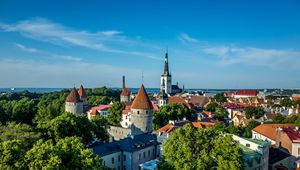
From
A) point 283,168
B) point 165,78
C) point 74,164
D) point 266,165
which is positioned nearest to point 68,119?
point 74,164

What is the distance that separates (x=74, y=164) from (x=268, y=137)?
31.6 meters

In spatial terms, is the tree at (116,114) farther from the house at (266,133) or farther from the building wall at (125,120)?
the house at (266,133)

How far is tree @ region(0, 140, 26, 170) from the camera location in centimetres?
1923

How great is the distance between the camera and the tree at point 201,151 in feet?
78.5

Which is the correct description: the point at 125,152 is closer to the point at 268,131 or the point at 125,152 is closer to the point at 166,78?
the point at 268,131

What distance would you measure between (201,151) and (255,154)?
9.05 metres

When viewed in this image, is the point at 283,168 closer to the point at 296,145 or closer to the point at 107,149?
the point at 296,145

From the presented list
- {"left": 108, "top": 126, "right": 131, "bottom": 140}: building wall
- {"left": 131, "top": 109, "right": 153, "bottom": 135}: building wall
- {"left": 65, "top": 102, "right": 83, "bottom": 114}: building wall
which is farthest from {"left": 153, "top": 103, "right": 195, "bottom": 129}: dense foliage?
{"left": 65, "top": 102, "right": 83, "bottom": 114}: building wall

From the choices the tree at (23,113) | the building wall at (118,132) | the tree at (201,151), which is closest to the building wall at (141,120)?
the building wall at (118,132)

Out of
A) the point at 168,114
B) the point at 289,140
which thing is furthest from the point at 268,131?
the point at 168,114

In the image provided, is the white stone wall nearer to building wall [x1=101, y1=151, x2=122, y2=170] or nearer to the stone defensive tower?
the stone defensive tower

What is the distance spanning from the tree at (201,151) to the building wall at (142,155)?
850 cm

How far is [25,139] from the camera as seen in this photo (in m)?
30.1

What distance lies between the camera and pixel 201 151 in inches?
969
